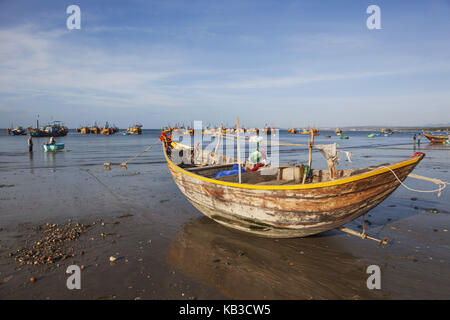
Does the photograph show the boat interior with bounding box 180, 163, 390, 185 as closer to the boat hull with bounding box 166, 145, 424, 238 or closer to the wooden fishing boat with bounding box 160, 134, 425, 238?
the wooden fishing boat with bounding box 160, 134, 425, 238

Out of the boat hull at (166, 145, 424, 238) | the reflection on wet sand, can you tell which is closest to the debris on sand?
the reflection on wet sand

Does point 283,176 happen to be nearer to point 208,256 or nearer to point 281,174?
point 281,174

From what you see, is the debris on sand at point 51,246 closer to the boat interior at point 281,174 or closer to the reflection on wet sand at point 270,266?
the reflection on wet sand at point 270,266

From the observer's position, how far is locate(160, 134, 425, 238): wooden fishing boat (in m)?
4.66

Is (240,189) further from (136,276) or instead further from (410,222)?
(410,222)

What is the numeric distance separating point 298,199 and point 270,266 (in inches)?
58.4

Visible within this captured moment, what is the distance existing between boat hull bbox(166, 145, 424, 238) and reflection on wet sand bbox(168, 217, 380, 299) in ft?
1.50

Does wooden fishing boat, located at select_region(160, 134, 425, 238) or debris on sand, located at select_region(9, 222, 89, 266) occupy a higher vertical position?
wooden fishing boat, located at select_region(160, 134, 425, 238)

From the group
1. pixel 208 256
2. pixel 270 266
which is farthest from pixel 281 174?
pixel 208 256

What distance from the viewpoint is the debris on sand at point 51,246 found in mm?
5223

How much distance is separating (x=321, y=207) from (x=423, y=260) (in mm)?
2549

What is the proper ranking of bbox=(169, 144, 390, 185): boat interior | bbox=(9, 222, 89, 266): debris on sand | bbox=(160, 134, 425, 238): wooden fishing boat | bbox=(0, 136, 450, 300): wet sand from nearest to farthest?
1. bbox=(0, 136, 450, 300): wet sand
2. bbox=(160, 134, 425, 238): wooden fishing boat
3. bbox=(9, 222, 89, 266): debris on sand
4. bbox=(169, 144, 390, 185): boat interior

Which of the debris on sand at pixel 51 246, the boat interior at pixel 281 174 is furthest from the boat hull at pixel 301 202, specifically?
the debris on sand at pixel 51 246
